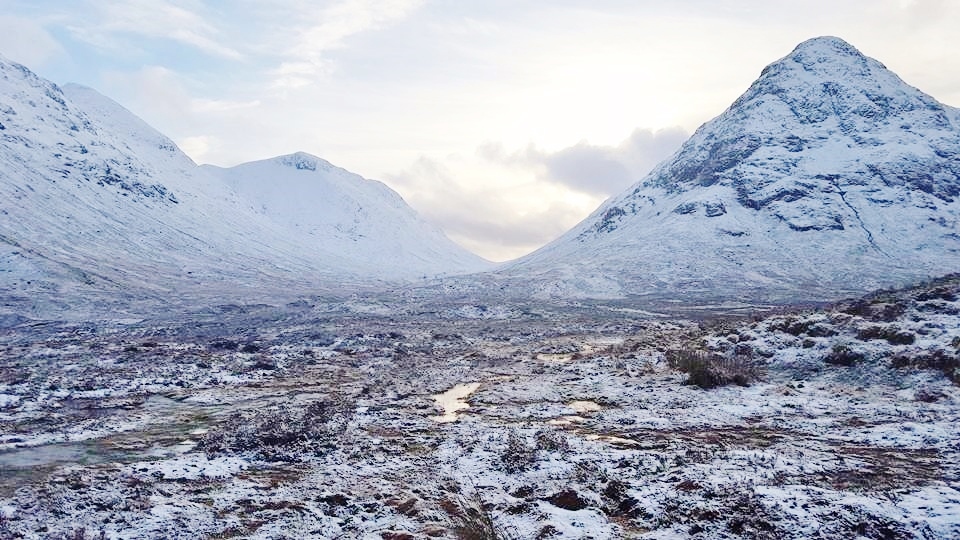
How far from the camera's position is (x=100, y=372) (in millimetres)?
26141

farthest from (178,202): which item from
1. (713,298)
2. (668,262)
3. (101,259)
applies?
(713,298)

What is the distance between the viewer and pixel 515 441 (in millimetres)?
14117

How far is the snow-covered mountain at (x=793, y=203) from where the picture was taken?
339 feet

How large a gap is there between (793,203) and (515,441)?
447 feet

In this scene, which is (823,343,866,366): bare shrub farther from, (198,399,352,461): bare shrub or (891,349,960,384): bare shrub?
(198,399,352,461): bare shrub

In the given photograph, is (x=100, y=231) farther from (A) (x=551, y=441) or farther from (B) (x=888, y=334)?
(B) (x=888, y=334)

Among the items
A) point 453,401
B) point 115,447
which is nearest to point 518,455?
point 453,401

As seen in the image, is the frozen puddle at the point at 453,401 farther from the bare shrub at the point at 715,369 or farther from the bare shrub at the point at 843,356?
the bare shrub at the point at 843,356

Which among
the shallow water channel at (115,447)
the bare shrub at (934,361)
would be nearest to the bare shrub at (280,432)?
the shallow water channel at (115,447)

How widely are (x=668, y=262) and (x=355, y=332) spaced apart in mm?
81690

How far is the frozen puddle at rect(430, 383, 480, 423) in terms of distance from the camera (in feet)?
59.7

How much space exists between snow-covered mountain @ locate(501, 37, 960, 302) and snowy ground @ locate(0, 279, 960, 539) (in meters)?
64.1

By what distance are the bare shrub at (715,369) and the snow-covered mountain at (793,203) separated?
2508 inches

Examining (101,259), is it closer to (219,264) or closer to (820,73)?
(219,264)
